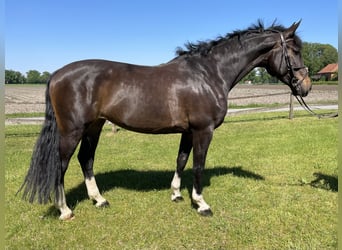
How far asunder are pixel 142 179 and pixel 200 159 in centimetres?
163

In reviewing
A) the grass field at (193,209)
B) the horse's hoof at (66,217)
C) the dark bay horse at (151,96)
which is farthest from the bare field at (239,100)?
the horse's hoof at (66,217)

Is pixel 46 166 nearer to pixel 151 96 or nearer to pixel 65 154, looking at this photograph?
pixel 65 154

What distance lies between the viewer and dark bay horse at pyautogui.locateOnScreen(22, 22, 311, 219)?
11.4 feet

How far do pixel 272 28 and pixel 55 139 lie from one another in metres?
3.09

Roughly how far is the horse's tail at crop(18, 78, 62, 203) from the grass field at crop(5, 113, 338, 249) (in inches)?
15.3

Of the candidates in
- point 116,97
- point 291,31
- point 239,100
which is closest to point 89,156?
point 116,97

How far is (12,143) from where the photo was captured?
311 inches

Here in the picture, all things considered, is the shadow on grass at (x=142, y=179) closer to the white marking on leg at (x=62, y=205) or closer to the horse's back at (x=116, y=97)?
the white marking on leg at (x=62, y=205)

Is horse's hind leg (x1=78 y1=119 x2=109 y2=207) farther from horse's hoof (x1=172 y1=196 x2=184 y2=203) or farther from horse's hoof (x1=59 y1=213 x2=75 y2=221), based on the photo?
horse's hoof (x1=172 y1=196 x2=184 y2=203)

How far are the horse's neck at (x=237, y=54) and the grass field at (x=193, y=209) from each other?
166 cm

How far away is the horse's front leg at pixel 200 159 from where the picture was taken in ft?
11.8

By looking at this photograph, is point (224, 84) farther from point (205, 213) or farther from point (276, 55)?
point (205, 213)

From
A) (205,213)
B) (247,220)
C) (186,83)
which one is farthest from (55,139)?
(247,220)

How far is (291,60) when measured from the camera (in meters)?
3.75
